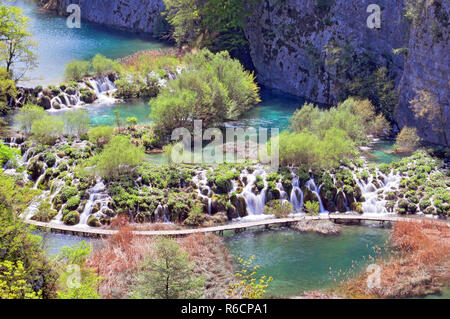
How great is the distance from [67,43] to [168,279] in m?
58.8

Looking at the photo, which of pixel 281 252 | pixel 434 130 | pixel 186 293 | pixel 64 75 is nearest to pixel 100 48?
pixel 64 75

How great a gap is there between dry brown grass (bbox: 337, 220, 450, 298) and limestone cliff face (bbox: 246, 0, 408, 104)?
25708 millimetres

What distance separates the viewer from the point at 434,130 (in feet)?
149

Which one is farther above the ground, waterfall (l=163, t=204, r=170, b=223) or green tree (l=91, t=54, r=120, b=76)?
green tree (l=91, t=54, r=120, b=76)

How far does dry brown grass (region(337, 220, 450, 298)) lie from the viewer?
2623cm

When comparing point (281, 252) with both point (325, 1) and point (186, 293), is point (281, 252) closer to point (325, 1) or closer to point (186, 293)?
point (186, 293)

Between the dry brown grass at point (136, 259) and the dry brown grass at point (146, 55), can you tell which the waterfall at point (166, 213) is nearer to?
the dry brown grass at point (136, 259)

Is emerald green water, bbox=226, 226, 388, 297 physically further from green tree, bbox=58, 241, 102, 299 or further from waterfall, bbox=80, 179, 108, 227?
waterfall, bbox=80, 179, 108, 227

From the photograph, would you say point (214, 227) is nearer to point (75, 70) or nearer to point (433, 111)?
point (433, 111)

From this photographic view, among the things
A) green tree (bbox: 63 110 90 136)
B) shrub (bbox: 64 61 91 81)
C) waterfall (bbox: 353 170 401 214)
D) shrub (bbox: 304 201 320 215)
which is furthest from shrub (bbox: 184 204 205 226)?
shrub (bbox: 64 61 91 81)

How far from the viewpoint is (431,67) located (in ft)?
149

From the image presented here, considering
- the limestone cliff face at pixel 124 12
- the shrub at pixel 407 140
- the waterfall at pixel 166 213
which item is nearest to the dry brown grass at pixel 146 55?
the limestone cliff face at pixel 124 12
